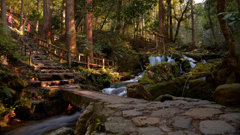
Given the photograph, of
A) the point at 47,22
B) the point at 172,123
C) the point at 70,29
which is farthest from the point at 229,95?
the point at 47,22

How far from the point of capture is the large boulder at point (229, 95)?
266 centimetres

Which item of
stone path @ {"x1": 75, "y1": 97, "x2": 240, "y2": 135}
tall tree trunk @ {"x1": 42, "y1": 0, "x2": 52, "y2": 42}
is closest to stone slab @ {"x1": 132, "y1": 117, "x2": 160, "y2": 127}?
stone path @ {"x1": 75, "y1": 97, "x2": 240, "y2": 135}

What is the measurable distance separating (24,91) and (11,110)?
0.99 metres

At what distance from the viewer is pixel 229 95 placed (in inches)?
109

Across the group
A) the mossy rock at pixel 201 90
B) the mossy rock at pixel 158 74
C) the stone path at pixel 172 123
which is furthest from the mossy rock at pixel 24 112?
the mossy rock at pixel 158 74

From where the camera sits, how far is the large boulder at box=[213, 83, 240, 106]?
2.66 metres

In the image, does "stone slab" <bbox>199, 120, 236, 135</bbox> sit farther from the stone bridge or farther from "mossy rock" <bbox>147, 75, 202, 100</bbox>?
"mossy rock" <bbox>147, 75, 202, 100</bbox>

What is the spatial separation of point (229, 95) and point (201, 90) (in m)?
2.94

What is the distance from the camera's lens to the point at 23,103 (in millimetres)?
4941

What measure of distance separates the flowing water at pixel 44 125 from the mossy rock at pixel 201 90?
→ 15.8 feet

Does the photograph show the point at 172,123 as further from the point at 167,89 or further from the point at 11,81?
the point at 11,81

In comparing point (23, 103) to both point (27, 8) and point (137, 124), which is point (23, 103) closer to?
point (137, 124)

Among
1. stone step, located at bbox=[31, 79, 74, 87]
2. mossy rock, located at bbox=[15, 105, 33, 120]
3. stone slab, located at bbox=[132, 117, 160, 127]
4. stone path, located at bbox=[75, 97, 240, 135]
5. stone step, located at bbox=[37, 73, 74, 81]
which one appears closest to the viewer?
stone path, located at bbox=[75, 97, 240, 135]

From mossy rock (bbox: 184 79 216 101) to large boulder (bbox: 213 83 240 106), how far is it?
259 centimetres
